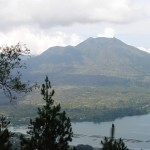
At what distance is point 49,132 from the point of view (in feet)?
88.3

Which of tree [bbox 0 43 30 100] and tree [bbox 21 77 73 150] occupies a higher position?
tree [bbox 0 43 30 100]

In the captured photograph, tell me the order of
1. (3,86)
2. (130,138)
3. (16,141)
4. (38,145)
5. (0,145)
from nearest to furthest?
(3,86) < (0,145) < (38,145) < (16,141) < (130,138)

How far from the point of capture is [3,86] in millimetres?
18031

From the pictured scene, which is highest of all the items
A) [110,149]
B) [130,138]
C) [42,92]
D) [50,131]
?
[42,92]

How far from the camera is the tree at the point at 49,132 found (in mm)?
26812

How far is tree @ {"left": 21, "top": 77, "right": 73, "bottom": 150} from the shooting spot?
26.8 metres

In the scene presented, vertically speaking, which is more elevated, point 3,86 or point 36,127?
point 3,86

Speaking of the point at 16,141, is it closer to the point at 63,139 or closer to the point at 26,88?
the point at 63,139

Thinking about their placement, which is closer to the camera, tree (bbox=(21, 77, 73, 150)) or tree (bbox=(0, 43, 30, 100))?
tree (bbox=(0, 43, 30, 100))

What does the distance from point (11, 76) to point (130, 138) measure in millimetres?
180937

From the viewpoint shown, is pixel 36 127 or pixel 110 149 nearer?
pixel 36 127

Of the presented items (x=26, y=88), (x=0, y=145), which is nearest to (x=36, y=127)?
(x=0, y=145)

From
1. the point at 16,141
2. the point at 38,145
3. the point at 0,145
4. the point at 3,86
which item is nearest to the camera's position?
the point at 3,86

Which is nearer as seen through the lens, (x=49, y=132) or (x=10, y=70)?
(x=10, y=70)
